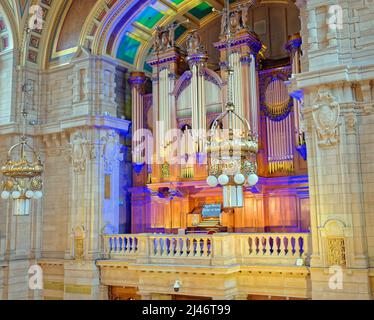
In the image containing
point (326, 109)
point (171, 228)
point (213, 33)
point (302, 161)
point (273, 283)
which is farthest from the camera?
point (213, 33)

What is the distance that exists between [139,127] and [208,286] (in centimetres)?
590

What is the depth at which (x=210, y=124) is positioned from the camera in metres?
13.5

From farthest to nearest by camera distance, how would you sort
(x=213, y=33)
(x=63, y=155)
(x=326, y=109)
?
(x=213, y=33), (x=63, y=155), (x=326, y=109)

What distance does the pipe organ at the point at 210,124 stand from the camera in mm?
12742

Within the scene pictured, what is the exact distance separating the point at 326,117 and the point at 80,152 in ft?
23.7

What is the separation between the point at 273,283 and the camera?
10.9m

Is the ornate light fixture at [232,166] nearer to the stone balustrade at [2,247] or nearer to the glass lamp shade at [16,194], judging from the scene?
the glass lamp shade at [16,194]

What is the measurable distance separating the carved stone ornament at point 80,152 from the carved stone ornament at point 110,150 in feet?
1.39

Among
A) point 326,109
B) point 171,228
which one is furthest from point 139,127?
point 326,109

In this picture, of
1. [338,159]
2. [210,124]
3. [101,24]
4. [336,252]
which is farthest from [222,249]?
[101,24]

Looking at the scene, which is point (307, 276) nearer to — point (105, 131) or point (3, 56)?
point (105, 131)

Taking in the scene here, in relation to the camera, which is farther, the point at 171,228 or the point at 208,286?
the point at 171,228

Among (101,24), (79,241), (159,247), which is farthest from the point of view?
(101,24)

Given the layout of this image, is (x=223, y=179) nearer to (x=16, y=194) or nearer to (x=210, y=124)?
(x=16, y=194)
